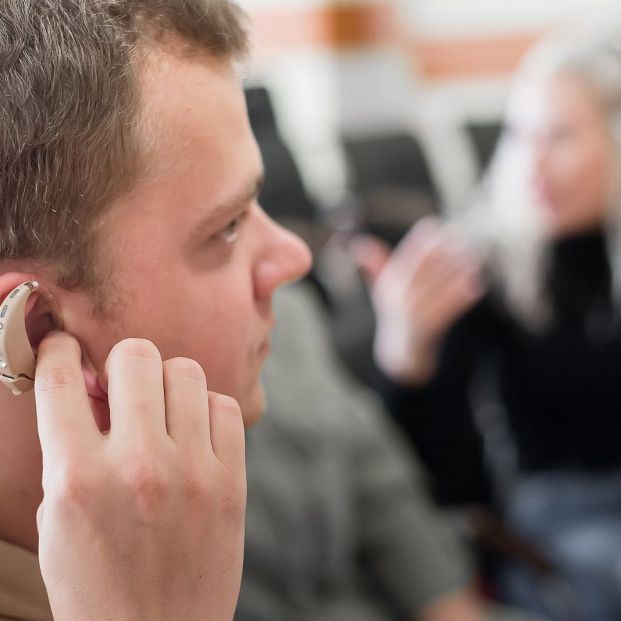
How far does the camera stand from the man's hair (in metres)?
0.68

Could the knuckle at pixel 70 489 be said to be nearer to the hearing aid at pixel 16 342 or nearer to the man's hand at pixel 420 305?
the hearing aid at pixel 16 342

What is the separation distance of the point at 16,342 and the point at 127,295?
0.11 m

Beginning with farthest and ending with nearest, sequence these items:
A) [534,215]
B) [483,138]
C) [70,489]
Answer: [483,138]
[534,215]
[70,489]

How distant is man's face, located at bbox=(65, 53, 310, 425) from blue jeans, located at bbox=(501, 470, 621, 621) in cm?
105

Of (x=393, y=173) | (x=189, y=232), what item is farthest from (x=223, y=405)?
(x=393, y=173)

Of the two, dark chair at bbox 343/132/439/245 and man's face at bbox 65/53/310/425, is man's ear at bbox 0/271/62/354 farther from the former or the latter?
dark chair at bbox 343/132/439/245

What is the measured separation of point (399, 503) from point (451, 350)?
58 centimetres

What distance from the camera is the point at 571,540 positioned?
1865 mm

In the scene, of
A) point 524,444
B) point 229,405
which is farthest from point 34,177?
point 524,444

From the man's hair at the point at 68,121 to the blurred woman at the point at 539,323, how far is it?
3.87ft

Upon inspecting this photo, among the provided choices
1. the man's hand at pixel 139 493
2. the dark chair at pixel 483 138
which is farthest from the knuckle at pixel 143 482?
the dark chair at pixel 483 138

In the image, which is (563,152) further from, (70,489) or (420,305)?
(70,489)

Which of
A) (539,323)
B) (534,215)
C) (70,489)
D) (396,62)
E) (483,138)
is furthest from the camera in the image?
(396,62)

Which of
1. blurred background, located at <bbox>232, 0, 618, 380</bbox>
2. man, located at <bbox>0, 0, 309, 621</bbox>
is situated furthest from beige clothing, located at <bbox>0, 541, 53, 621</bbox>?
blurred background, located at <bbox>232, 0, 618, 380</bbox>
